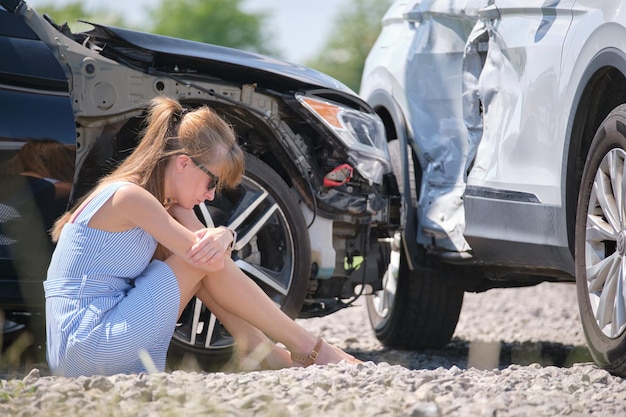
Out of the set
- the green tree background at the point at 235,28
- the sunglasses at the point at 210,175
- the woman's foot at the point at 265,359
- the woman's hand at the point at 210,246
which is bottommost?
the woman's foot at the point at 265,359

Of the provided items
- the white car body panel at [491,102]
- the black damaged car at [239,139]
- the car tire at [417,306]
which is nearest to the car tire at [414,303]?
the car tire at [417,306]

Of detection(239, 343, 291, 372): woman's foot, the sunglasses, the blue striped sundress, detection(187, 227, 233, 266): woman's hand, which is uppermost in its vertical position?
the sunglasses

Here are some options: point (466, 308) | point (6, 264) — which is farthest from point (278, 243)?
point (466, 308)

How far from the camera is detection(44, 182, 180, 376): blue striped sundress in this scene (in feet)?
11.6

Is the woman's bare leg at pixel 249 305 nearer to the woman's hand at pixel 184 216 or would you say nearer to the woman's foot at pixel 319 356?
the woman's foot at pixel 319 356

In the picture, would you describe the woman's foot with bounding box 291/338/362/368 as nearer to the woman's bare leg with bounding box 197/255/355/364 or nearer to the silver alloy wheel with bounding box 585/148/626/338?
the woman's bare leg with bounding box 197/255/355/364

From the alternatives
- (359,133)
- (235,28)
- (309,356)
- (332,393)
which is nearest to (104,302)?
(309,356)

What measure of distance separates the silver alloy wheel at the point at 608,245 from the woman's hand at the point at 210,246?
1404mm

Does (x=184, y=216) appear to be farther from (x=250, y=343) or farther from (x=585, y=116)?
(x=585, y=116)

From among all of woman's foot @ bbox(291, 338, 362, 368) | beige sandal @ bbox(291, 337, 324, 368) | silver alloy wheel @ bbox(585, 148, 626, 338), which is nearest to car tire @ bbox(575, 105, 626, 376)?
silver alloy wheel @ bbox(585, 148, 626, 338)

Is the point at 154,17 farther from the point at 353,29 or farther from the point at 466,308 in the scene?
the point at 466,308

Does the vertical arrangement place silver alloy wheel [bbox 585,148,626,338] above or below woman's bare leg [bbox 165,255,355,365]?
above

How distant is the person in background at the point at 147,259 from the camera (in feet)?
11.7

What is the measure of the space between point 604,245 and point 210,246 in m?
1.53
